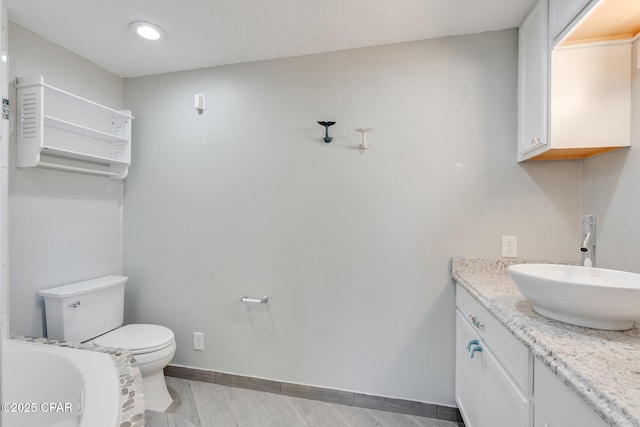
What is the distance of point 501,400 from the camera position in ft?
4.07

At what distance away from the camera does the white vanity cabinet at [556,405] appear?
81 centimetres

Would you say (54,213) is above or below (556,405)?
above

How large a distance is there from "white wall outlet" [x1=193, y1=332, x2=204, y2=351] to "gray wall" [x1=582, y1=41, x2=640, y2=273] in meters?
2.45

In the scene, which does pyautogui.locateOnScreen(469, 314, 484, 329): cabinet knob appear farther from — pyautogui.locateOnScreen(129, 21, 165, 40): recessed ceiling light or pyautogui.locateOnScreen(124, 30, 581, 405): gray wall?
pyautogui.locateOnScreen(129, 21, 165, 40): recessed ceiling light

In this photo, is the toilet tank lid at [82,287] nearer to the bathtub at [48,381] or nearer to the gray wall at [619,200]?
the bathtub at [48,381]

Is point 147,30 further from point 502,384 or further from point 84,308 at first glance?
point 502,384

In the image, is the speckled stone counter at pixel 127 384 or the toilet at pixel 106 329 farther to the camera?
the toilet at pixel 106 329

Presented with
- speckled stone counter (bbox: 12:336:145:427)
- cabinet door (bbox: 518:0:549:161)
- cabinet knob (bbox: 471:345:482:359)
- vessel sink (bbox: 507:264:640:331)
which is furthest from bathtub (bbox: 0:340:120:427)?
cabinet door (bbox: 518:0:549:161)

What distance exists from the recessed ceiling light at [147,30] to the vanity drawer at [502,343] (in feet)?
7.51

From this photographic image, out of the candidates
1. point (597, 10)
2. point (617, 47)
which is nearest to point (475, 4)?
point (597, 10)

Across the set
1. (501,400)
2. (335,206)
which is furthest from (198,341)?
(501,400)

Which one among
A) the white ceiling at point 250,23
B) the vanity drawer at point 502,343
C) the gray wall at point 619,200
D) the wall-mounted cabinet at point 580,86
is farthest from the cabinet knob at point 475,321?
the white ceiling at point 250,23

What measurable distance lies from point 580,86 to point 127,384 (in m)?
2.41

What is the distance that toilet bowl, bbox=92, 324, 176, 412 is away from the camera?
6.24 ft
